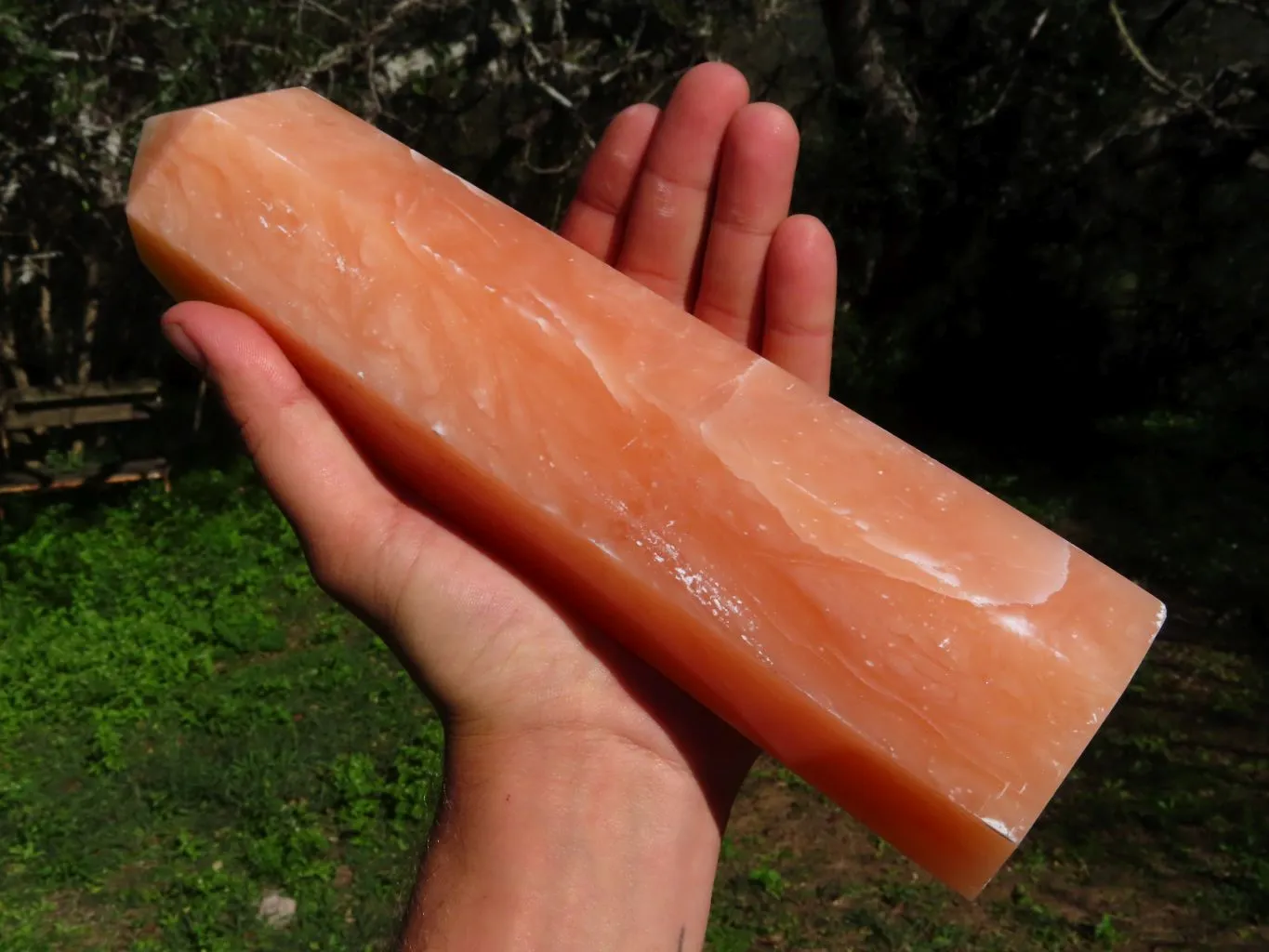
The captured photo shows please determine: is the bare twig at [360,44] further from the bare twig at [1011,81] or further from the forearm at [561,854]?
the forearm at [561,854]

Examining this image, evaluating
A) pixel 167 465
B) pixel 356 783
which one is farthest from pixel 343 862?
pixel 167 465

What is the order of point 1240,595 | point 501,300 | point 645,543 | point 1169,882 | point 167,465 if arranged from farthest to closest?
point 167,465 < point 1240,595 < point 1169,882 < point 501,300 < point 645,543

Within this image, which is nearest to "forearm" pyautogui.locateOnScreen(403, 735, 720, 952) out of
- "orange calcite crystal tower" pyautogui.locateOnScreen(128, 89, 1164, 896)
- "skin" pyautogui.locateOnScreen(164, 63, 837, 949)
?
"skin" pyautogui.locateOnScreen(164, 63, 837, 949)

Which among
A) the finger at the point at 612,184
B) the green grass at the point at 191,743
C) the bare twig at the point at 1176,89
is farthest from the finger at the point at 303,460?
the bare twig at the point at 1176,89

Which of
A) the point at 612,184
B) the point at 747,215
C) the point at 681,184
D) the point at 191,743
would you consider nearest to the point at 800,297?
the point at 747,215

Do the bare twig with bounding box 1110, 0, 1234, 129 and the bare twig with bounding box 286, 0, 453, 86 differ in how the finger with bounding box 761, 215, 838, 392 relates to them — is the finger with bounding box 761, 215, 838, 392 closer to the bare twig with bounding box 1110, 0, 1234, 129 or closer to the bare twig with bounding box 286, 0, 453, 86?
the bare twig with bounding box 286, 0, 453, 86

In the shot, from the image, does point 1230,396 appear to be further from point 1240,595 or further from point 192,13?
point 192,13

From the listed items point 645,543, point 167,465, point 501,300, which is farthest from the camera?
point 167,465
